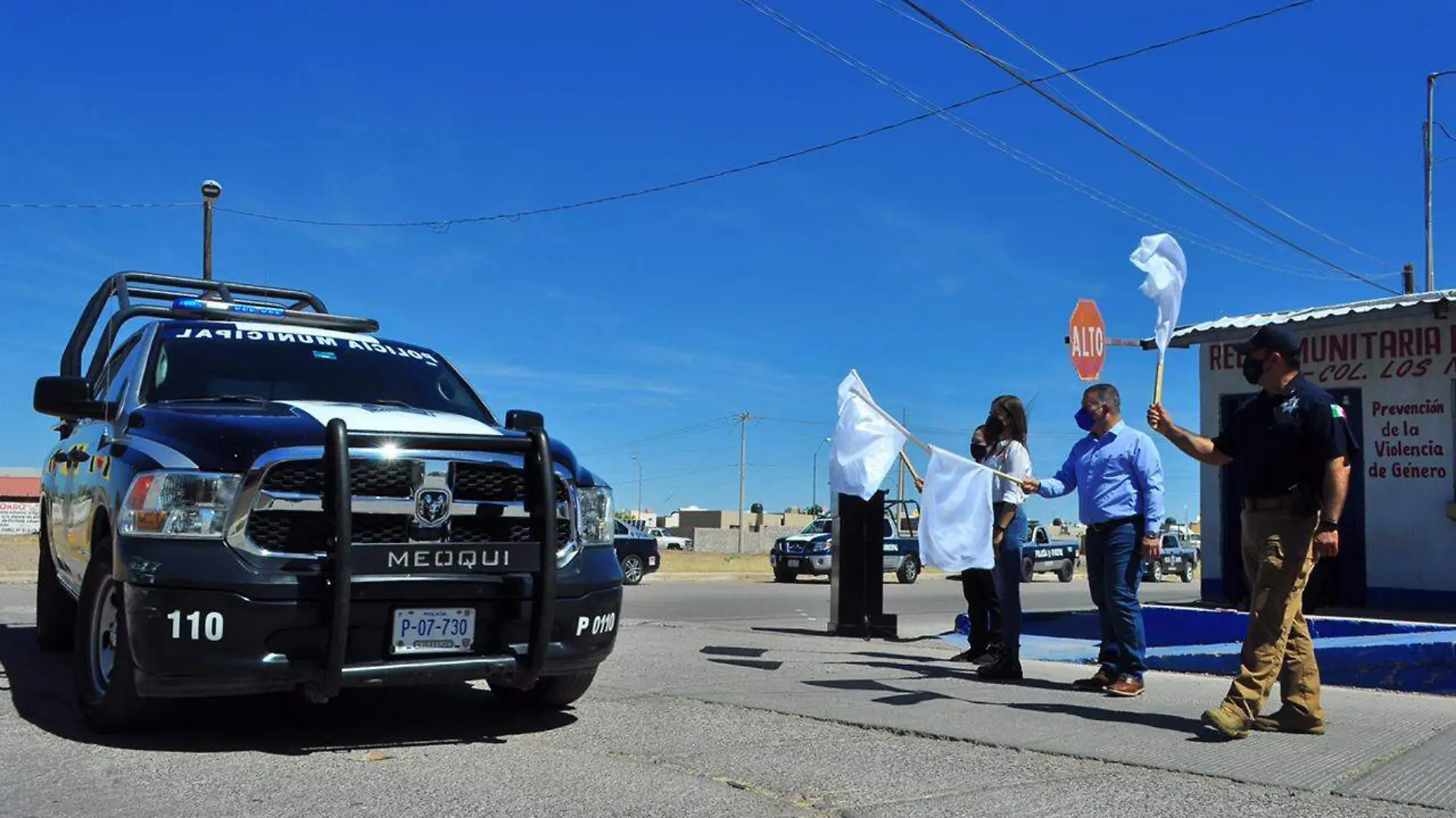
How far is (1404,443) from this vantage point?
1183cm

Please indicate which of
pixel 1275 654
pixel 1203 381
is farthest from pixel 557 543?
pixel 1203 381

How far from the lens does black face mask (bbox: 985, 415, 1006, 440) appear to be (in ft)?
27.2

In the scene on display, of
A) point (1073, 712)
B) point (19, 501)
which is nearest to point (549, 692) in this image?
point (1073, 712)

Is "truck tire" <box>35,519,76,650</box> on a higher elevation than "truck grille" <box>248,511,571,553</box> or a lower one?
lower

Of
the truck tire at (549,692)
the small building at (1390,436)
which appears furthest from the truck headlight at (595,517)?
the small building at (1390,436)

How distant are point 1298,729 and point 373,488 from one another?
4.26 metres

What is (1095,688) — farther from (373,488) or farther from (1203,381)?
(1203,381)

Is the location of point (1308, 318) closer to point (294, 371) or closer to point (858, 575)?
point (858, 575)

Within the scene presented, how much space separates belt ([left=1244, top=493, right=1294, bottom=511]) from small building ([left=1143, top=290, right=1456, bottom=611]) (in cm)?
598

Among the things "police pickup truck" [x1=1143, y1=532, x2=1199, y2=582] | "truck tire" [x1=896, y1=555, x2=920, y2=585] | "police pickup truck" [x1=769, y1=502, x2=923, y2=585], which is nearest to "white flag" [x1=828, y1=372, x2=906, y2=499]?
"police pickup truck" [x1=769, y1=502, x2=923, y2=585]

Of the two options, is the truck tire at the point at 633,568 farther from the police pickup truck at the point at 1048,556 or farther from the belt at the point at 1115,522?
the belt at the point at 1115,522

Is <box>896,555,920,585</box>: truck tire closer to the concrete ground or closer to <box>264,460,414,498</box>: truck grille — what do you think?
the concrete ground

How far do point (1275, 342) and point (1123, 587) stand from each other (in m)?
1.80

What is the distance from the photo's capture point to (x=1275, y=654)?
5.58 m
